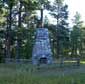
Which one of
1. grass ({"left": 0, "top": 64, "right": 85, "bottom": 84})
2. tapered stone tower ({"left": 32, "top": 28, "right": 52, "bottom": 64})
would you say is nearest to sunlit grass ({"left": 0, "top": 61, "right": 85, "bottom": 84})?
grass ({"left": 0, "top": 64, "right": 85, "bottom": 84})

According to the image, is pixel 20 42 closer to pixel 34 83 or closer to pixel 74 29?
pixel 74 29

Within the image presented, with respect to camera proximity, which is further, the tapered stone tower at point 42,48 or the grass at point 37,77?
the tapered stone tower at point 42,48

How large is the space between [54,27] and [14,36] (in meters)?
14.7

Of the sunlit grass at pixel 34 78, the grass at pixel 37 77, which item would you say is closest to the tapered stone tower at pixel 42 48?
the grass at pixel 37 77

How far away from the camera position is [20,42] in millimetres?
42781

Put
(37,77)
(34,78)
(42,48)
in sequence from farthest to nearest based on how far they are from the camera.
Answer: (42,48)
(37,77)
(34,78)

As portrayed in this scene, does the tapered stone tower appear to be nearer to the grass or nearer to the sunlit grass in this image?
the grass

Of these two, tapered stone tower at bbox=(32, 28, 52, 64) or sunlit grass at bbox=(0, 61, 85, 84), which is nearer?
sunlit grass at bbox=(0, 61, 85, 84)

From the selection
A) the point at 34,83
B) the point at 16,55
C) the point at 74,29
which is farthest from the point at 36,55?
the point at 74,29

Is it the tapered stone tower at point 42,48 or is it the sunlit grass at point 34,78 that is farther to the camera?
the tapered stone tower at point 42,48

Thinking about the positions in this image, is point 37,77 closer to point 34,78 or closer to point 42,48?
point 34,78

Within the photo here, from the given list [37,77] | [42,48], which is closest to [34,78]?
[37,77]

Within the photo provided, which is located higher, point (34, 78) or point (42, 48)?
point (42, 48)

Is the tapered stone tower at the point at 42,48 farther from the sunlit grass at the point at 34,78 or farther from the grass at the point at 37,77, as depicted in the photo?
the sunlit grass at the point at 34,78
